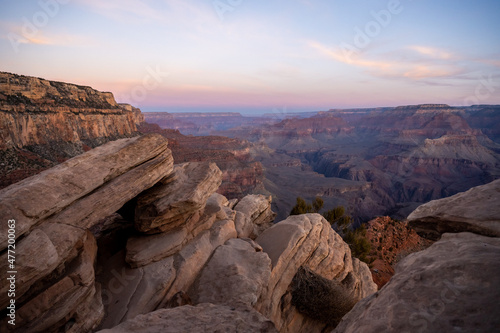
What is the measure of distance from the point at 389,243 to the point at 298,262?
24899 mm

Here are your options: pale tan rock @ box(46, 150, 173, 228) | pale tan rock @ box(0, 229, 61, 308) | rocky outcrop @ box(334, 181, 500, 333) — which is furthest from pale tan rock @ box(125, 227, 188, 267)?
rocky outcrop @ box(334, 181, 500, 333)

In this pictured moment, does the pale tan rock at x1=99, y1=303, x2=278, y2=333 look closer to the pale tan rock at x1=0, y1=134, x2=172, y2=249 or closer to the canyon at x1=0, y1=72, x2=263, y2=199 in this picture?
the pale tan rock at x1=0, y1=134, x2=172, y2=249

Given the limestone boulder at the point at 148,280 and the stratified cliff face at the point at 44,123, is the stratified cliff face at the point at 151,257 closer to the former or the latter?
the limestone boulder at the point at 148,280

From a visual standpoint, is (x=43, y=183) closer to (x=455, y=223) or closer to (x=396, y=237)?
(x=455, y=223)

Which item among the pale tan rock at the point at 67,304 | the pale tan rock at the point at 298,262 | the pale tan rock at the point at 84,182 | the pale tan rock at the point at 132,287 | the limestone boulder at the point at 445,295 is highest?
the pale tan rock at the point at 84,182

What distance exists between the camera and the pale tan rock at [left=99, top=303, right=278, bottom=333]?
686 centimetres

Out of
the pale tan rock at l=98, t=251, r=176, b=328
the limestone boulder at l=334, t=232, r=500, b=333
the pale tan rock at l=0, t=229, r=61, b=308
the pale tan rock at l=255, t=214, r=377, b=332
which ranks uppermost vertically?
the limestone boulder at l=334, t=232, r=500, b=333

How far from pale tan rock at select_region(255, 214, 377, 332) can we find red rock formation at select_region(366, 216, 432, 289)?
39.6 ft

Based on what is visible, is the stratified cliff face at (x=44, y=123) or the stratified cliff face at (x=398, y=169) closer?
the stratified cliff face at (x=44, y=123)

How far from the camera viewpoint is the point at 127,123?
8831 cm

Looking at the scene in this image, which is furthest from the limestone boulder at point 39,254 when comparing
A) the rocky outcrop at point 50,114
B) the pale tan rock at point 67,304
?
the rocky outcrop at point 50,114

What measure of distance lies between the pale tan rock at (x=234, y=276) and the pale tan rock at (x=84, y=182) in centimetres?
505

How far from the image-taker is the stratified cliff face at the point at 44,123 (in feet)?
144

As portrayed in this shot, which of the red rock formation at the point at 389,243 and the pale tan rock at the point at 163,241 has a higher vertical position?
the pale tan rock at the point at 163,241
